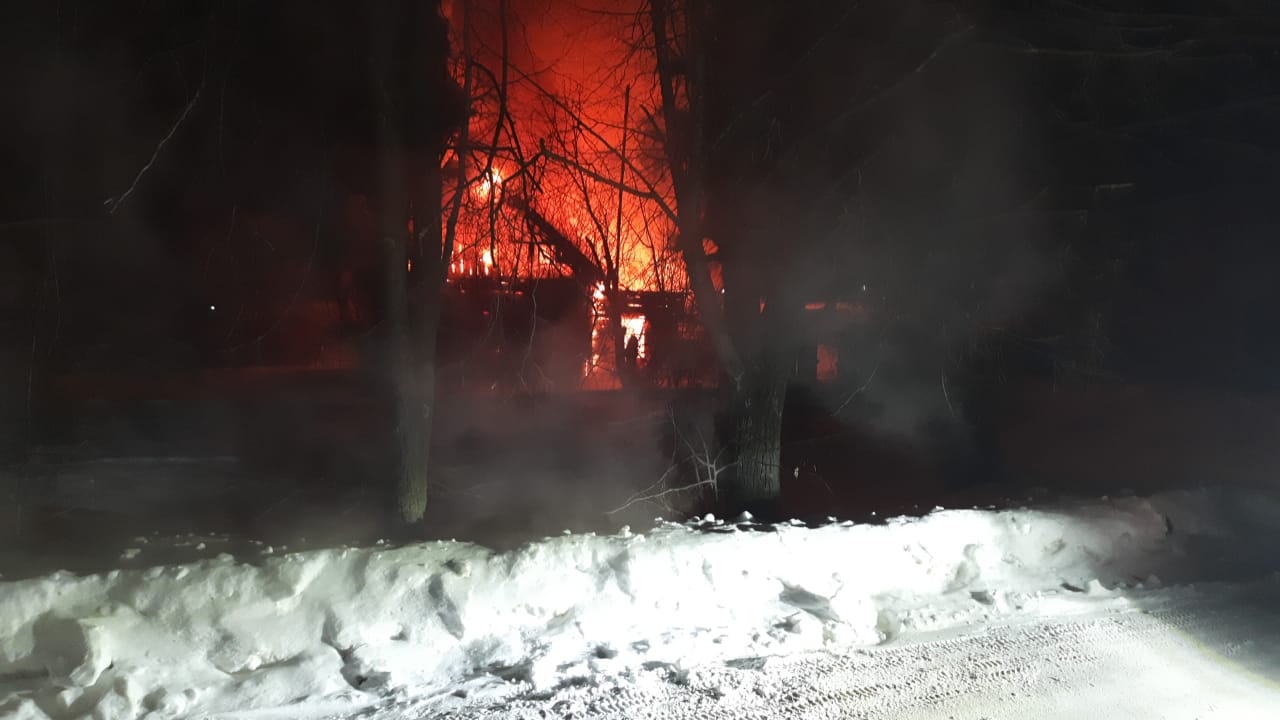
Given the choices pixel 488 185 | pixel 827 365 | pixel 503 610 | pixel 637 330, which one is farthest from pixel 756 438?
pixel 827 365

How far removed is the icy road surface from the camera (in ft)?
11.6

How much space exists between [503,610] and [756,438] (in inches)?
155

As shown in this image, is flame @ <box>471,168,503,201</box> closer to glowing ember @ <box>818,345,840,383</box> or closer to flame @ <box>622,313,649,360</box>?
flame @ <box>622,313,649,360</box>

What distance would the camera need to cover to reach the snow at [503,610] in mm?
3451

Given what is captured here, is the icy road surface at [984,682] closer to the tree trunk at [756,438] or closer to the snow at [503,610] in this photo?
the snow at [503,610]

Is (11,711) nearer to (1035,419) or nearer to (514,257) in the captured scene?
(514,257)

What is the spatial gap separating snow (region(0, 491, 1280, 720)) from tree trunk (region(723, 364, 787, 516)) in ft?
7.59

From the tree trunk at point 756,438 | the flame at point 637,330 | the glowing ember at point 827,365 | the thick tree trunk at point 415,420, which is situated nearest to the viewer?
the thick tree trunk at point 415,420

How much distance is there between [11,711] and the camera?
3.18 metres

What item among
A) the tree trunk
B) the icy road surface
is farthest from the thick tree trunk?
the icy road surface

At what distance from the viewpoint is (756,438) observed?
7.52 metres

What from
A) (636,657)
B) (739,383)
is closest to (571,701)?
(636,657)

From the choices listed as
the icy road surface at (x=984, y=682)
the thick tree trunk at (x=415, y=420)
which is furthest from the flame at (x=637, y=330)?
the icy road surface at (x=984, y=682)

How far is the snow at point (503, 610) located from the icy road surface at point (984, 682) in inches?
3.9
